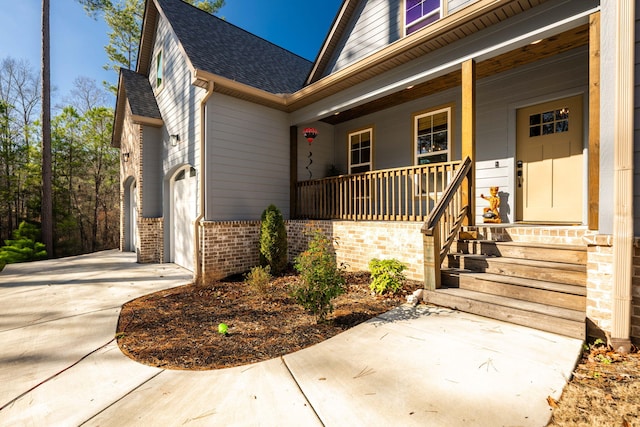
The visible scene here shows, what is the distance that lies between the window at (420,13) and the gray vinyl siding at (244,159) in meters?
3.51

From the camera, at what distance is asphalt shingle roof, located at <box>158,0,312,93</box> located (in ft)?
21.8

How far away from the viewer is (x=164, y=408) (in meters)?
1.99

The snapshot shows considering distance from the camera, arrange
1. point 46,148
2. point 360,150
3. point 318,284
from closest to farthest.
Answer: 1. point 318,284
2. point 360,150
3. point 46,148

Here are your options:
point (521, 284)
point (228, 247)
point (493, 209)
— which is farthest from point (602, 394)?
point (228, 247)

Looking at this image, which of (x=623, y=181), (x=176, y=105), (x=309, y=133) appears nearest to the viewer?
(x=623, y=181)

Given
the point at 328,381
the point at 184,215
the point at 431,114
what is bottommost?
the point at 328,381

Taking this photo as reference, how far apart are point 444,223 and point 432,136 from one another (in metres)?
2.86

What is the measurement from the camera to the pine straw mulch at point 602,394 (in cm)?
176

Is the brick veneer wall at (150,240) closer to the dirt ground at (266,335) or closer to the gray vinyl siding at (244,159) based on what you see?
the gray vinyl siding at (244,159)

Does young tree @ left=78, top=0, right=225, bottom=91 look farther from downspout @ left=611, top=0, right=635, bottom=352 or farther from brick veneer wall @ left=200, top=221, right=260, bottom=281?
downspout @ left=611, top=0, right=635, bottom=352

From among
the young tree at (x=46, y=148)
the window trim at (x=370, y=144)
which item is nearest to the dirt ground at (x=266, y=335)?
the window trim at (x=370, y=144)

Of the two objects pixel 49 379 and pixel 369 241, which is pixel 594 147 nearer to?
pixel 369 241

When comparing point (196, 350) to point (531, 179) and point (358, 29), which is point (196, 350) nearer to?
point (531, 179)

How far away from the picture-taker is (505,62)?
515 cm
